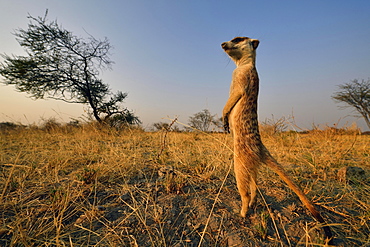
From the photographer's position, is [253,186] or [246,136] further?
[253,186]

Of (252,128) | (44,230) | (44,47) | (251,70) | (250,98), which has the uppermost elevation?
(44,47)

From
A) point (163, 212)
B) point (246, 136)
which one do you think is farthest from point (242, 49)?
point (163, 212)

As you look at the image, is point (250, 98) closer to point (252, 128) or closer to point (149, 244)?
point (252, 128)

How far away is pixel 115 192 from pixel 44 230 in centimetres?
68

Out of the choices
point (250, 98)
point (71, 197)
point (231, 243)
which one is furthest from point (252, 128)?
point (71, 197)

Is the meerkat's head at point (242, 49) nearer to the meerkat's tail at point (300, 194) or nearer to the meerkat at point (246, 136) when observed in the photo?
the meerkat at point (246, 136)

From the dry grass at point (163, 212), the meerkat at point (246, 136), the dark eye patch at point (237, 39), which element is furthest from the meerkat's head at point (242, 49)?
the dry grass at point (163, 212)

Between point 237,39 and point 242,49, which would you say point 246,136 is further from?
point 237,39

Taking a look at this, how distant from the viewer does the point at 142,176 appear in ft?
7.70

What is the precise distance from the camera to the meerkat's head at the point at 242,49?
6.08 ft

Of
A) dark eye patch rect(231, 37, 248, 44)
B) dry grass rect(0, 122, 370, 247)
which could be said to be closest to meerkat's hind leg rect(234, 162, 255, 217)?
dry grass rect(0, 122, 370, 247)

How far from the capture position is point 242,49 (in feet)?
6.16

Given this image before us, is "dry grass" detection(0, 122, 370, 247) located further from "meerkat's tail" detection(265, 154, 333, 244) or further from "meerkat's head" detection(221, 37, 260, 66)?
"meerkat's head" detection(221, 37, 260, 66)

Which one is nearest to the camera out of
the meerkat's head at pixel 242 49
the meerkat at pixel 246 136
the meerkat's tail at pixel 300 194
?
the meerkat's tail at pixel 300 194
